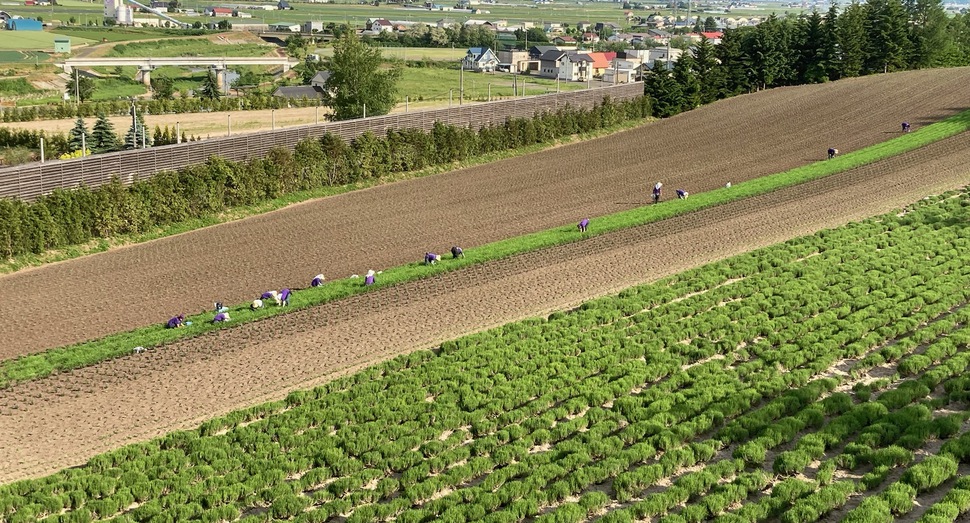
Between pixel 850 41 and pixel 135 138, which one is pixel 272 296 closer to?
pixel 135 138

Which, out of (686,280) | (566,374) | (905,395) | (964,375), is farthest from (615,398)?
(686,280)

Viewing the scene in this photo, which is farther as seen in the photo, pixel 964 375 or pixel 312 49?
pixel 312 49

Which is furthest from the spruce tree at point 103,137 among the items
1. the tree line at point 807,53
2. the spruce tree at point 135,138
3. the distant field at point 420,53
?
the distant field at point 420,53

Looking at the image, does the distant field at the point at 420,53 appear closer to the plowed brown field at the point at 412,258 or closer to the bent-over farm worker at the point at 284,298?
the plowed brown field at the point at 412,258

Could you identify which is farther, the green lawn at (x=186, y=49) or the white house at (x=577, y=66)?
the green lawn at (x=186, y=49)

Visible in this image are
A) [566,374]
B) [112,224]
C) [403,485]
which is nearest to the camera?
[403,485]

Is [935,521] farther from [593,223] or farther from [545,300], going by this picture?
[593,223]

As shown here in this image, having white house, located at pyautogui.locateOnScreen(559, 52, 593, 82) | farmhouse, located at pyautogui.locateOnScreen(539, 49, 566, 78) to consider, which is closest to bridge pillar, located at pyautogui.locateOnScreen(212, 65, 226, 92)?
white house, located at pyautogui.locateOnScreen(559, 52, 593, 82)
